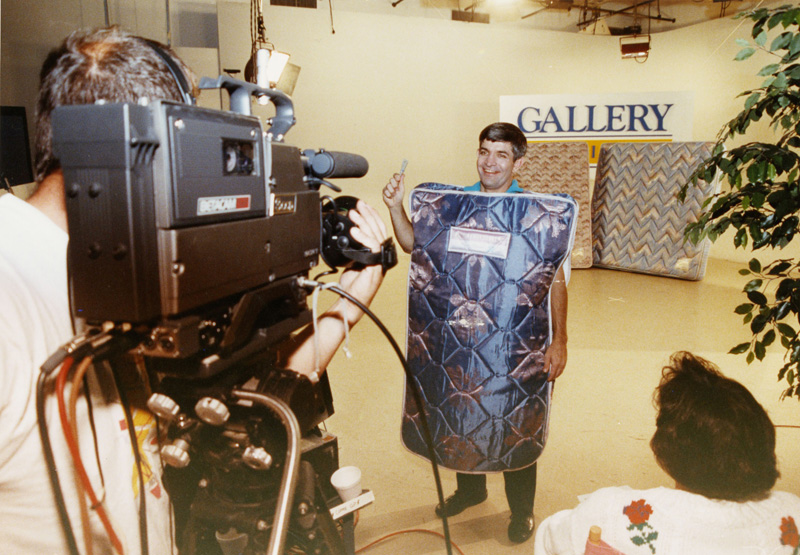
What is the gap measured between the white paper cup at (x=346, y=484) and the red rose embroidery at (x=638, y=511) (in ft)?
2.14

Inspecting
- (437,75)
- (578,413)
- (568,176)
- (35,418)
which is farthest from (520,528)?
(437,75)

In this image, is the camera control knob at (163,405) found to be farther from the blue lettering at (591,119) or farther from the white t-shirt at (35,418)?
the blue lettering at (591,119)

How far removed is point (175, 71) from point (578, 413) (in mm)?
2574

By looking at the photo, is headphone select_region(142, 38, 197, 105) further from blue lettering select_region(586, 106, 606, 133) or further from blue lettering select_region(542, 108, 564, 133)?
blue lettering select_region(586, 106, 606, 133)

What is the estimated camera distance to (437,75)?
6.57 meters

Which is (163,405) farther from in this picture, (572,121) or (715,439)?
(572,121)

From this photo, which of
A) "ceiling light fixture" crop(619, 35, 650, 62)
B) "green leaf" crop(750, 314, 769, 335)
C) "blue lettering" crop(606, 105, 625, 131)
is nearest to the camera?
"green leaf" crop(750, 314, 769, 335)

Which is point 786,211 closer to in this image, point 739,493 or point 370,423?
point 739,493

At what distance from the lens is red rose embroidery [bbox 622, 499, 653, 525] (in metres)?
0.99

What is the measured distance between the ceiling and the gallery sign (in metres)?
1.57

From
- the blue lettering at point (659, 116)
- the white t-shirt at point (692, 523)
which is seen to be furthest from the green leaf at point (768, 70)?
the blue lettering at point (659, 116)

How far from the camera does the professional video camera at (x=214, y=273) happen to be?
43 cm

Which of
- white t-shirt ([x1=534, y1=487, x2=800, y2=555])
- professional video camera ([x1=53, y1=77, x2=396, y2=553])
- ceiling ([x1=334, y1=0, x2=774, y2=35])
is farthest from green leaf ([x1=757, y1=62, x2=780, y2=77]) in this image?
ceiling ([x1=334, y1=0, x2=774, y2=35])

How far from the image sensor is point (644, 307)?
14.5 feet
